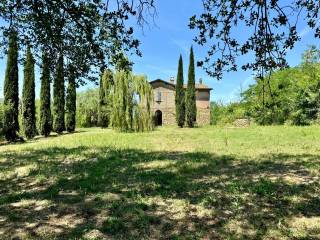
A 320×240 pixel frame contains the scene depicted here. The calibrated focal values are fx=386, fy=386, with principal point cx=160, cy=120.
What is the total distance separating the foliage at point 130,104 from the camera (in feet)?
92.9

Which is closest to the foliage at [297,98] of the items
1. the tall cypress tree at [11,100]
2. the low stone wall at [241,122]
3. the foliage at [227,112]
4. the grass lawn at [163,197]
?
the low stone wall at [241,122]

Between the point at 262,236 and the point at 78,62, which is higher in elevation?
the point at 78,62

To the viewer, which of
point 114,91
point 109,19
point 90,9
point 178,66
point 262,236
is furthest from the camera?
point 178,66

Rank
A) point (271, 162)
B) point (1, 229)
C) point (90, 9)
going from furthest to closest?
point (271, 162) → point (90, 9) → point (1, 229)

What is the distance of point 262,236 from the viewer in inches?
238

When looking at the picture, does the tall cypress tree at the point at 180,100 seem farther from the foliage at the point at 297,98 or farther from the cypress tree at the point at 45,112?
the cypress tree at the point at 45,112

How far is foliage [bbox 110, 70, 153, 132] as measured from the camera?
28.3 m

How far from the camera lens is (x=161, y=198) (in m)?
8.12

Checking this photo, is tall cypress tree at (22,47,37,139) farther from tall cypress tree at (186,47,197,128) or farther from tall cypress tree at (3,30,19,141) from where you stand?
Answer: tall cypress tree at (186,47,197,128)

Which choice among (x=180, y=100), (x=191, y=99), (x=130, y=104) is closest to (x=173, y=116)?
(x=180, y=100)

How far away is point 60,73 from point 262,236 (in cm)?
699

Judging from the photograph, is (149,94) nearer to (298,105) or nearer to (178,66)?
(298,105)

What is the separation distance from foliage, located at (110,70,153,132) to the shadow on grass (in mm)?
15531

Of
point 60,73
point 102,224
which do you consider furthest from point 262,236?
point 60,73
